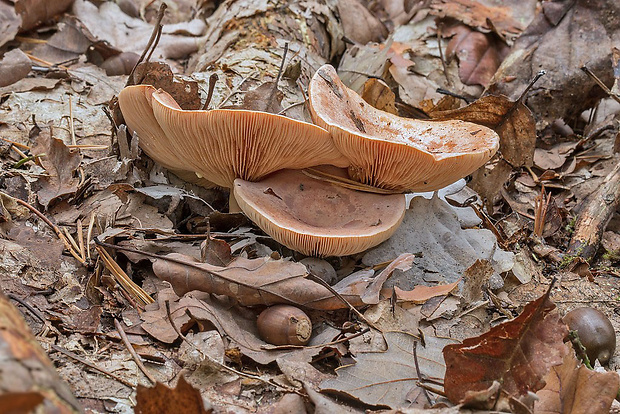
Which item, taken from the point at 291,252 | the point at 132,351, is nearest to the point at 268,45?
the point at 291,252

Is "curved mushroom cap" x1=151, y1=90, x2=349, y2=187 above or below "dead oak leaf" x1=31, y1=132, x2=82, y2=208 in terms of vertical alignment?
above

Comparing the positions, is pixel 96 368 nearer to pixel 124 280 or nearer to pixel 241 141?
pixel 124 280

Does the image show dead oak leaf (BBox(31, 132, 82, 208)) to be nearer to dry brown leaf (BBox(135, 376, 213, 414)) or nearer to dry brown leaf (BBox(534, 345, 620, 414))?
dry brown leaf (BBox(135, 376, 213, 414))

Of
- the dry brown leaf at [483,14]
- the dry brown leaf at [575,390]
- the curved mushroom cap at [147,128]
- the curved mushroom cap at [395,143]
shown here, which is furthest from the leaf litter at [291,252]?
the dry brown leaf at [483,14]

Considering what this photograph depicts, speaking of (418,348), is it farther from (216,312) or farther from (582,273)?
(582,273)


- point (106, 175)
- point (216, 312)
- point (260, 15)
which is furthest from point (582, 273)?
point (260, 15)

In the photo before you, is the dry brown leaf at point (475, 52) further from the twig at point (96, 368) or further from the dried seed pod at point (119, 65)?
the twig at point (96, 368)

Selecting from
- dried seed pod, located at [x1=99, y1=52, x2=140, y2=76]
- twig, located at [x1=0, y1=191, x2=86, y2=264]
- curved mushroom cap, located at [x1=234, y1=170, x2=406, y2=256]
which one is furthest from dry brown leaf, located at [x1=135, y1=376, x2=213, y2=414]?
dried seed pod, located at [x1=99, y1=52, x2=140, y2=76]
